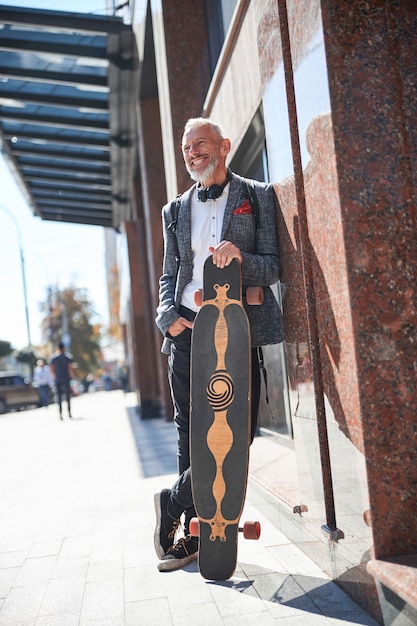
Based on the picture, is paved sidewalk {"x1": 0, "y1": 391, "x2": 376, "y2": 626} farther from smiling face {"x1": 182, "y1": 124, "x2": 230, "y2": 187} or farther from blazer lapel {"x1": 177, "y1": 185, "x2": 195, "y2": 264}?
smiling face {"x1": 182, "y1": 124, "x2": 230, "y2": 187}

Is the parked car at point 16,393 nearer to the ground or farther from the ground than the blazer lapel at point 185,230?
nearer to the ground

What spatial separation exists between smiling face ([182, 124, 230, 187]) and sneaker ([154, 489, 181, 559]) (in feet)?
5.52

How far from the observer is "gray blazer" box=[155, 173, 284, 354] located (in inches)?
141

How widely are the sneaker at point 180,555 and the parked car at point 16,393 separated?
26.1 metres

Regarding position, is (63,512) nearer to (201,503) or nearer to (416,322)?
(201,503)

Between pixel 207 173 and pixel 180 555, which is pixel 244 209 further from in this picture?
pixel 180 555

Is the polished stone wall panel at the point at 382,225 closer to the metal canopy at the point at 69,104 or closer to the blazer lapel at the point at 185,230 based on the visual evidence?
the blazer lapel at the point at 185,230

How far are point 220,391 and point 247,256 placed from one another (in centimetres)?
69

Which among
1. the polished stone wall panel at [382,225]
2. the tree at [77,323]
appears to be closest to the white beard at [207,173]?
the polished stone wall panel at [382,225]

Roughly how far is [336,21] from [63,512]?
413cm

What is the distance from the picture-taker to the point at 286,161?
3.62 metres

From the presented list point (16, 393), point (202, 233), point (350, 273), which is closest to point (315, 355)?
point (350, 273)

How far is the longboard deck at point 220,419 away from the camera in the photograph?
10.4ft

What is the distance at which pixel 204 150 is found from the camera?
143 inches
